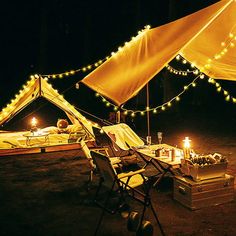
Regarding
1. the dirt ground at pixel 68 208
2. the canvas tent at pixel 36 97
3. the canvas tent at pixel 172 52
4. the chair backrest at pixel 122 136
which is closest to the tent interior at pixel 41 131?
the canvas tent at pixel 36 97

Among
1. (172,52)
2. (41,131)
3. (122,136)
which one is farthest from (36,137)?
(172,52)

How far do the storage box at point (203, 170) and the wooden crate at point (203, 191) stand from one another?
0.05m

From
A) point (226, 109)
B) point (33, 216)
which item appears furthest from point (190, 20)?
point (226, 109)

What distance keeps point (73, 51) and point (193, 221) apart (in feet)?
67.2

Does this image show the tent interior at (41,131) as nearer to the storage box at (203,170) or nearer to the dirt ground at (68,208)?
the dirt ground at (68,208)

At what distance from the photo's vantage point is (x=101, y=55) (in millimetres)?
21891

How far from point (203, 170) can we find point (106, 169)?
4.37 feet

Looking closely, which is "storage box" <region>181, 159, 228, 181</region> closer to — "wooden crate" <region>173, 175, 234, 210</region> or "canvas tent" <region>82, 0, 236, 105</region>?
"wooden crate" <region>173, 175, 234, 210</region>

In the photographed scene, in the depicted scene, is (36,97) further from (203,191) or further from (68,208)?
(203,191)

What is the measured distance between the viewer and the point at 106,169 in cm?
395

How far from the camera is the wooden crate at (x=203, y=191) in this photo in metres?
4.32

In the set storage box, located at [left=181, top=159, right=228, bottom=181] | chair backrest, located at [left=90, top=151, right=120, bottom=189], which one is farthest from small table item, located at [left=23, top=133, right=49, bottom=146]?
storage box, located at [left=181, top=159, right=228, bottom=181]

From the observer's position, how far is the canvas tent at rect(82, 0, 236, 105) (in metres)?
4.69

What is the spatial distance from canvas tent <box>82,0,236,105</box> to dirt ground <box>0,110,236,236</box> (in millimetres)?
1578
